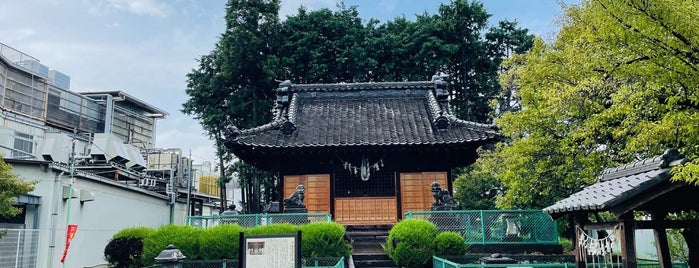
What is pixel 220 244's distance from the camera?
13.0m

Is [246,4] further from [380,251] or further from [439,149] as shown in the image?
[380,251]

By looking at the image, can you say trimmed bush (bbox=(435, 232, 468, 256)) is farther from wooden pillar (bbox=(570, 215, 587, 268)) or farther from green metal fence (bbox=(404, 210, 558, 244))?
wooden pillar (bbox=(570, 215, 587, 268))

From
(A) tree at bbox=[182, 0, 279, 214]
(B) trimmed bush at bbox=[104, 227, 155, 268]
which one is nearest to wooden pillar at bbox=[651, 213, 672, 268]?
(B) trimmed bush at bbox=[104, 227, 155, 268]

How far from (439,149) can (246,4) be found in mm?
16606

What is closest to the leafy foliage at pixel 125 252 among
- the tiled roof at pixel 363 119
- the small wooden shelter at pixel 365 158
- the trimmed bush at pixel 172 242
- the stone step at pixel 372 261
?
the trimmed bush at pixel 172 242

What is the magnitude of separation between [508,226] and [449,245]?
2.54m

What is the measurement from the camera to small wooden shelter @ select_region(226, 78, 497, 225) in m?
17.7

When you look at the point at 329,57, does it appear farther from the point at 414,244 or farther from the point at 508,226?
the point at 414,244

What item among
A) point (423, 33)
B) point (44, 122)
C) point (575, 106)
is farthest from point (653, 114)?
point (44, 122)

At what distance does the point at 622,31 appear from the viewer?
769 centimetres

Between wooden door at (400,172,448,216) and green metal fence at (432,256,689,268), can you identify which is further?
wooden door at (400,172,448,216)

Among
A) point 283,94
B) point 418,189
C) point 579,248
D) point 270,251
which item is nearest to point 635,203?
point 579,248

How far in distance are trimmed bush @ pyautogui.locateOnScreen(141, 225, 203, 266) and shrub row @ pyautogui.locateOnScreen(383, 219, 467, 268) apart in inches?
209

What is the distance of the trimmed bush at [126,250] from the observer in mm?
13211
